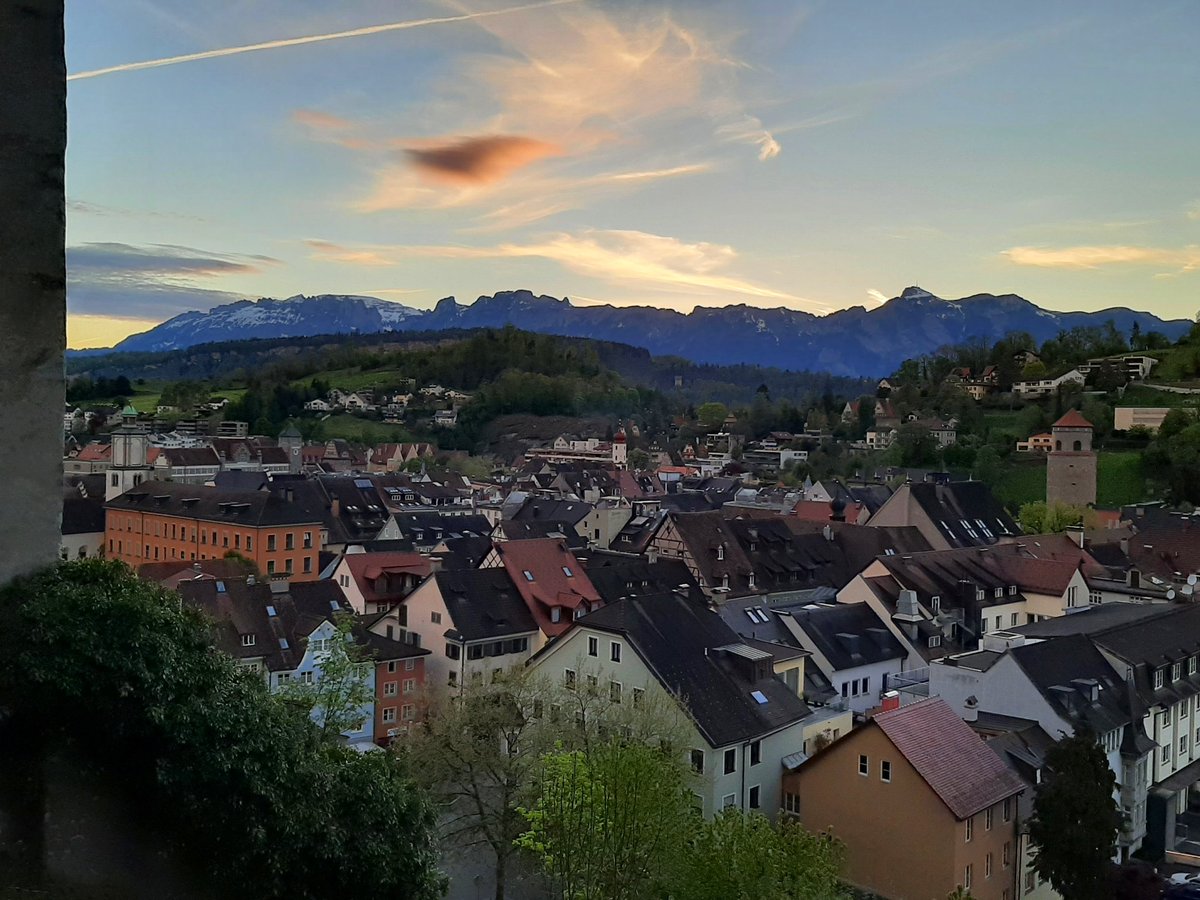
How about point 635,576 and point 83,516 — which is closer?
point 635,576

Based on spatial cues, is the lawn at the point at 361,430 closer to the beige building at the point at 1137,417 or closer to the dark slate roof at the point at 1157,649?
the beige building at the point at 1137,417

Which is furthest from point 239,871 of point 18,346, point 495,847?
point 495,847

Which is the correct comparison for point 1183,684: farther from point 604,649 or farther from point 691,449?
point 691,449

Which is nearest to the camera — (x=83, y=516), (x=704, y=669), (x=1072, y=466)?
(x=704, y=669)

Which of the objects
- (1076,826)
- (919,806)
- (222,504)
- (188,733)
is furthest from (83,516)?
(188,733)

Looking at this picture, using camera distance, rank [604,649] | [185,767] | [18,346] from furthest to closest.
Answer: [604,649] < [185,767] < [18,346]

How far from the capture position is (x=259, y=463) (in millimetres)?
106125

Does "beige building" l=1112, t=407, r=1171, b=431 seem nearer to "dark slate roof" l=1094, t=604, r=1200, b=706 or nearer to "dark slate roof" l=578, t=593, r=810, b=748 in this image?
"dark slate roof" l=1094, t=604, r=1200, b=706

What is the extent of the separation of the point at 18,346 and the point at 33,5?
258cm

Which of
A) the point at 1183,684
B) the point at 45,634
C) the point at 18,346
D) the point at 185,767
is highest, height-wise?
the point at 18,346

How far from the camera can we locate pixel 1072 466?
272ft

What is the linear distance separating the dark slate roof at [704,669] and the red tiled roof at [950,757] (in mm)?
4111

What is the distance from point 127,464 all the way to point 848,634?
66.2 meters

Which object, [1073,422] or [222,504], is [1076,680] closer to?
[222,504]
